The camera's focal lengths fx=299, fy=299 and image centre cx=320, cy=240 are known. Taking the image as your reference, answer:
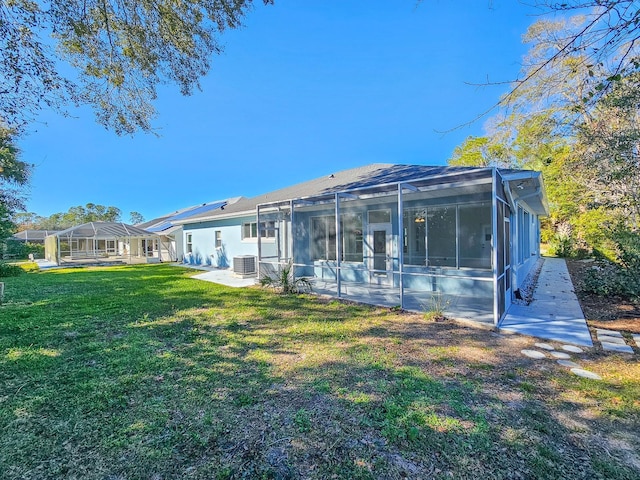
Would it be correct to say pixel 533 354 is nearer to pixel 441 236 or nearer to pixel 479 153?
pixel 441 236

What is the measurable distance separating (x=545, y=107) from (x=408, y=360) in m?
8.26

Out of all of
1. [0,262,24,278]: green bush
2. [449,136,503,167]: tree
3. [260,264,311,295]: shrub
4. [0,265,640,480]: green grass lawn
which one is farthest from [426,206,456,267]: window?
[449,136,503,167]: tree

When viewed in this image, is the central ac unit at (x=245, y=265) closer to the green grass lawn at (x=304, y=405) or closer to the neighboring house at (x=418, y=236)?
the neighboring house at (x=418, y=236)

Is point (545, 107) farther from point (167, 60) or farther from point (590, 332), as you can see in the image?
point (167, 60)

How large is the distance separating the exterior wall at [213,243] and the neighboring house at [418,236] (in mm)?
1980

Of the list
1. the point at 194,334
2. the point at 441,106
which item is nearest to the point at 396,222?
the point at 441,106

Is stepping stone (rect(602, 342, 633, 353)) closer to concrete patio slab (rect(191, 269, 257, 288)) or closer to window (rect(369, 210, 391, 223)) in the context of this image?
window (rect(369, 210, 391, 223))

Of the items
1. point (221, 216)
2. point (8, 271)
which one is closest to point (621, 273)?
point (221, 216)

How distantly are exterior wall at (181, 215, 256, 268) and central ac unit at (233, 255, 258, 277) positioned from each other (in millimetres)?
925

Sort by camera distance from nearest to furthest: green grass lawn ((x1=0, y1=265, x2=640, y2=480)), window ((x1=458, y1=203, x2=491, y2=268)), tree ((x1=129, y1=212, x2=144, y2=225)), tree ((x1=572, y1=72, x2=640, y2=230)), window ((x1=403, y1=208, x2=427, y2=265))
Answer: green grass lawn ((x1=0, y1=265, x2=640, y2=480)) → tree ((x1=572, y1=72, x2=640, y2=230)) → window ((x1=458, y1=203, x2=491, y2=268)) → window ((x1=403, y1=208, x2=427, y2=265)) → tree ((x1=129, y1=212, x2=144, y2=225))

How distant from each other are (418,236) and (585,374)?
577 cm

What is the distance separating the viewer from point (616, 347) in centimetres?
461

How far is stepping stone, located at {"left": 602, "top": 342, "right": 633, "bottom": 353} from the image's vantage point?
449cm

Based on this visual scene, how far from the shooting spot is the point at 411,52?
7.05 meters
